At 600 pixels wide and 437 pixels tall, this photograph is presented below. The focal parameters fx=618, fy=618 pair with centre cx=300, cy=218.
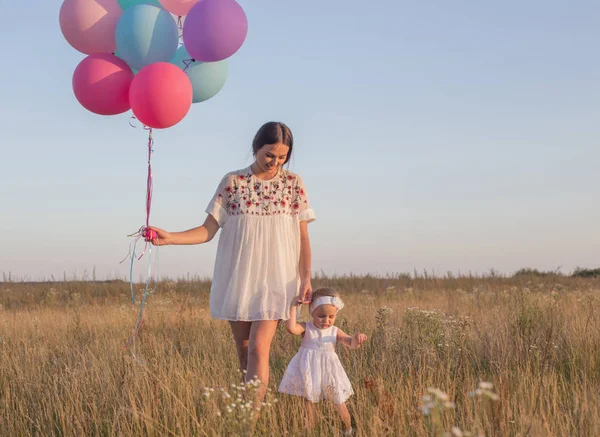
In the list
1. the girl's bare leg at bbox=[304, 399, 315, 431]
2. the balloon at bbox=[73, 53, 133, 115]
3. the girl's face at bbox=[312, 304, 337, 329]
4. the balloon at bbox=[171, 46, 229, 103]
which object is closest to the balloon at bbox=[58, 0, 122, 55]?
the balloon at bbox=[73, 53, 133, 115]

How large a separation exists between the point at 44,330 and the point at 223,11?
5997mm

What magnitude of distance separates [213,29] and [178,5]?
0.63 meters

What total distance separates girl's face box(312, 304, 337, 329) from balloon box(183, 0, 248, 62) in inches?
86.8

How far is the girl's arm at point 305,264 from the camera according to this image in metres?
4.09

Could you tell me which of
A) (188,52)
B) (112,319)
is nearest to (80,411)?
(188,52)

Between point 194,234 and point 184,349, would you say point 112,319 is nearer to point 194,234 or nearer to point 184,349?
point 184,349

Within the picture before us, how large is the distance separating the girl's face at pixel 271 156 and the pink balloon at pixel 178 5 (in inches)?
71.0

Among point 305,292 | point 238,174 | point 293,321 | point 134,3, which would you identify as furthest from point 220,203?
point 134,3

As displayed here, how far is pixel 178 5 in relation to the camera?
5078 millimetres

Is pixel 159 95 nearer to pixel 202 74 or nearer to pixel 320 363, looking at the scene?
pixel 202 74

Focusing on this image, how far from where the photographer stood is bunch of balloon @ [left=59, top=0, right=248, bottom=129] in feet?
14.9

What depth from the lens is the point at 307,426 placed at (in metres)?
3.60

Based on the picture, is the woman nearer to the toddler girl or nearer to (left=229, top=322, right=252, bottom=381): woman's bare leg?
(left=229, top=322, right=252, bottom=381): woman's bare leg

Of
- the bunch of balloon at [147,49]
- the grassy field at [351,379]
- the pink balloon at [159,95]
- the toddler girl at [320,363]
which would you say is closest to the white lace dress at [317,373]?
the toddler girl at [320,363]
